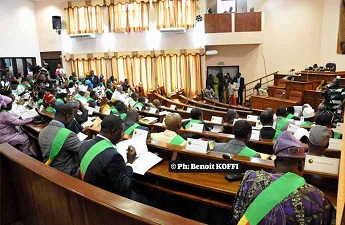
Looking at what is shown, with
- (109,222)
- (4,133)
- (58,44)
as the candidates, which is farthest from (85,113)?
(58,44)

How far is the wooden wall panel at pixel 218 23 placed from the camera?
10430mm

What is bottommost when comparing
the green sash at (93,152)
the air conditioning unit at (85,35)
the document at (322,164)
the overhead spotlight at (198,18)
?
the document at (322,164)

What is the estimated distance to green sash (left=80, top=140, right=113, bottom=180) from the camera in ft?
6.15

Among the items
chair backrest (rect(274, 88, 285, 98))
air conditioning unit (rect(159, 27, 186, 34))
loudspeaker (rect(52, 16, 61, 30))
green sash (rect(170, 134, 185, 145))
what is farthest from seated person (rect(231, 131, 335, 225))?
loudspeaker (rect(52, 16, 61, 30))

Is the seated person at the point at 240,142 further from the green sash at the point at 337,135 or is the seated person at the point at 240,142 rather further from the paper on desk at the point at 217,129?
the paper on desk at the point at 217,129

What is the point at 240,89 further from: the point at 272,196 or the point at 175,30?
the point at 272,196

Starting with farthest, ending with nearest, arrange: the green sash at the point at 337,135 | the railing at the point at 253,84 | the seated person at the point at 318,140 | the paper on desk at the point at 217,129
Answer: the railing at the point at 253,84
the paper on desk at the point at 217,129
the green sash at the point at 337,135
the seated person at the point at 318,140

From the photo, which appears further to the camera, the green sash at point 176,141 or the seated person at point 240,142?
the green sash at point 176,141

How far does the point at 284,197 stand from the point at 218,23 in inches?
395

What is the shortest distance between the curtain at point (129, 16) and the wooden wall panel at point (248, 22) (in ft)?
11.9

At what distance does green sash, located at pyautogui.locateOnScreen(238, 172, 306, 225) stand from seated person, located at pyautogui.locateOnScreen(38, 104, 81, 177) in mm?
1681

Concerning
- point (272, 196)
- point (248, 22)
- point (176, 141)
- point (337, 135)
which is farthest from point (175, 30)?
point (272, 196)

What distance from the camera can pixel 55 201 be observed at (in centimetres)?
164

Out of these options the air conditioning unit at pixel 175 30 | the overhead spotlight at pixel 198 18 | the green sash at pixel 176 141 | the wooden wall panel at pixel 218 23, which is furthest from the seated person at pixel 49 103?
the overhead spotlight at pixel 198 18
